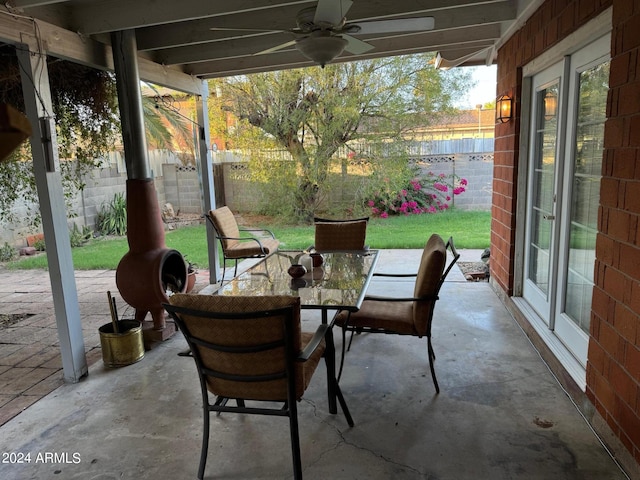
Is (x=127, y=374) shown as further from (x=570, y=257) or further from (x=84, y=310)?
(x=570, y=257)

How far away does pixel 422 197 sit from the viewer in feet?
29.9

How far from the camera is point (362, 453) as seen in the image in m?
2.13

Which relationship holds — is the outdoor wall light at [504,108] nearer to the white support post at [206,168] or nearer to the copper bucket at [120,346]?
the white support post at [206,168]

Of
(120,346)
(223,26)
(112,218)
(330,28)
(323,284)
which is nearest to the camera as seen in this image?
(330,28)

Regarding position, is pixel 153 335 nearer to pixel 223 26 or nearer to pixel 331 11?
pixel 223 26

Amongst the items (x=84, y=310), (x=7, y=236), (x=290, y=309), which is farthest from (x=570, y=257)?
(x=7, y=236)

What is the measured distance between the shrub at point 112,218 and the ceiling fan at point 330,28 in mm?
6451

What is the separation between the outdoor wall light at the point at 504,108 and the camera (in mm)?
3980

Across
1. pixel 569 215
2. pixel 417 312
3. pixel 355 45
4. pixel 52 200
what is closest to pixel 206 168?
pixel 52 200

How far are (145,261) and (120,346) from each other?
63cm

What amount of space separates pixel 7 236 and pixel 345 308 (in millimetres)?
6629

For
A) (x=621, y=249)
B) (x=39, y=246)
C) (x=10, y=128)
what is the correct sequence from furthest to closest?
(x=39, y=246) < (x=621, y=249) < (x=10, y=128)

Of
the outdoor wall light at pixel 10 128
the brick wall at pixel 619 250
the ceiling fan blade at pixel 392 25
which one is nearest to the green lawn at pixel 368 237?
the ceiling fan blade at pixel 392 25

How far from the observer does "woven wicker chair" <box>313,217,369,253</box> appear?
4207 millimetres
